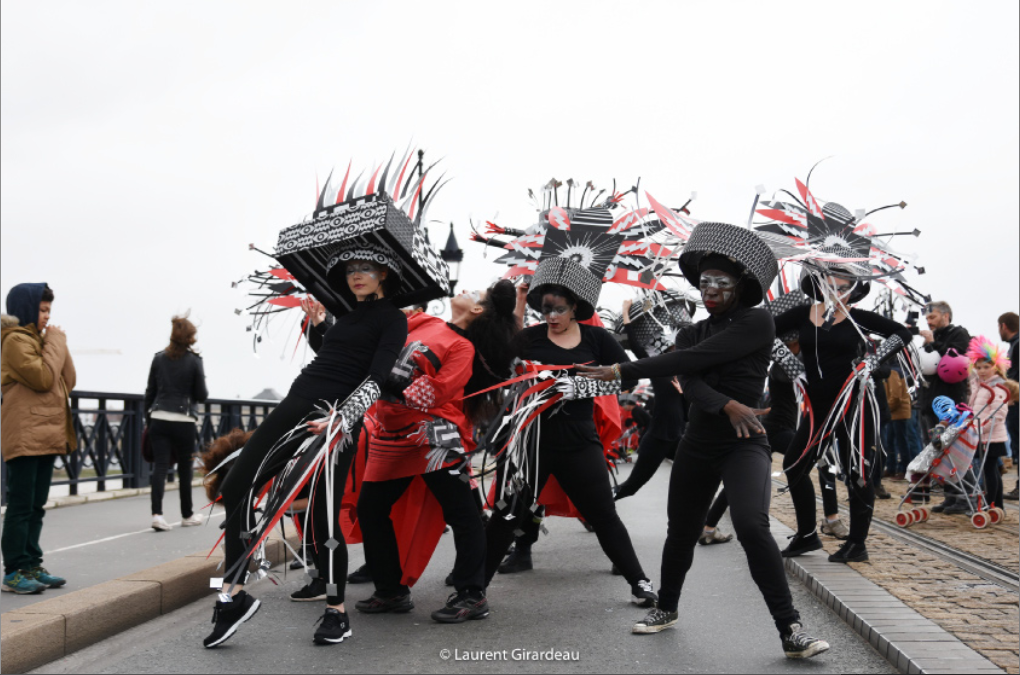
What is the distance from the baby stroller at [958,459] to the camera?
348 inches

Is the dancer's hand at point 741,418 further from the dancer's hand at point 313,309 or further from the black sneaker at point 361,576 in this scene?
the black sneaker at point 361,576

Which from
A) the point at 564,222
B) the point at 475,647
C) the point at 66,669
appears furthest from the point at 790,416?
the point at 66,669

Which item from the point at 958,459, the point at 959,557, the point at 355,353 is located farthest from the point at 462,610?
the point at 958,459

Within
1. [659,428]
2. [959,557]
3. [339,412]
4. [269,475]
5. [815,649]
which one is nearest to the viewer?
[815,649]

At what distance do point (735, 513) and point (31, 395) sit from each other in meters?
4.27

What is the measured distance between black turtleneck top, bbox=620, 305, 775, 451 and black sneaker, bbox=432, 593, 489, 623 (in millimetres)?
1475

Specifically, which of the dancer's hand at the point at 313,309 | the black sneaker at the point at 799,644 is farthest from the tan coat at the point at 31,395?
the black sneaker at the point at 799,644

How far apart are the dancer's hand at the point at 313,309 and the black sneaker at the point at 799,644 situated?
345cm

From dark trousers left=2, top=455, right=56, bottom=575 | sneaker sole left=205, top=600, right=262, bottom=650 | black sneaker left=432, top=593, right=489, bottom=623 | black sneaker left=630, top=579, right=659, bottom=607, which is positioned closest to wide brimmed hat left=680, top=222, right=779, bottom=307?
black sneaker left=630, top=579, right=659, bottom=607

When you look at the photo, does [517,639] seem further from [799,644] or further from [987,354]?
[987,354]

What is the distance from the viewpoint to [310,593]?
619cm

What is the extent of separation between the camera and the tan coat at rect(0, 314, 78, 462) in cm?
609

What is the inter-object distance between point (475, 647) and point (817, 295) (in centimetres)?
323

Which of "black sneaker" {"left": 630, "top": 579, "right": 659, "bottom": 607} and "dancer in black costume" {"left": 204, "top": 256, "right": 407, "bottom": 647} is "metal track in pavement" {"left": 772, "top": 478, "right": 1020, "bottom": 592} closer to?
"black sneaker" {"left": 630, "top": 579, "right": 659, "bottom": 607}
